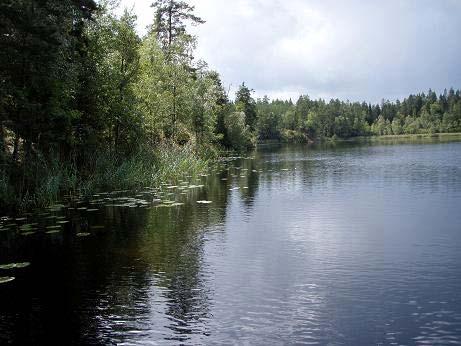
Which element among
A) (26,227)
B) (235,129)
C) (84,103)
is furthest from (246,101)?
(26,227)

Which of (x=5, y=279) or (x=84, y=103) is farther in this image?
(x=84, y=103)

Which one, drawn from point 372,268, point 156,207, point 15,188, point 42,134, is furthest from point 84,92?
point 372,268

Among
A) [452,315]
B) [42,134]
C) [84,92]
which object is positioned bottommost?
[452,315]

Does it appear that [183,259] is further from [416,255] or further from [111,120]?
[111,120]

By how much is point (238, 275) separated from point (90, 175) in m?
19.3

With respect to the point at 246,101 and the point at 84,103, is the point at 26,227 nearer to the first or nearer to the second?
the point at 84,103

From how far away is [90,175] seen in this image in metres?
29.5

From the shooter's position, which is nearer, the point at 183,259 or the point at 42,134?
the point at 183,259

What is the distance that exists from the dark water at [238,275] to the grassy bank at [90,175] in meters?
1.87

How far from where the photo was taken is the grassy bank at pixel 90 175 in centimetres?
2302

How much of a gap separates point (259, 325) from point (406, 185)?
24.4 metres

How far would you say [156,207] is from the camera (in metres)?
23.8

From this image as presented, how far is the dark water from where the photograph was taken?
9.20 meters

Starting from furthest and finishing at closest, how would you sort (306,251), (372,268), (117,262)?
(306,251) < (117,262) < (372,268)
